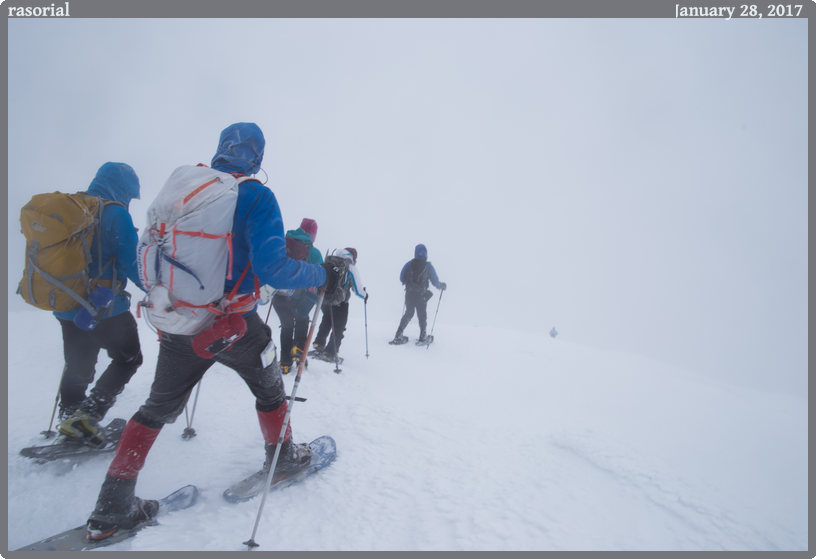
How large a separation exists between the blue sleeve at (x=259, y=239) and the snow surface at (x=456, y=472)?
1.67 metres

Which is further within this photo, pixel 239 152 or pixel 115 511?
pixel 239 152

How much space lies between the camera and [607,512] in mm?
2334

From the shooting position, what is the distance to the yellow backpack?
232 centimetres

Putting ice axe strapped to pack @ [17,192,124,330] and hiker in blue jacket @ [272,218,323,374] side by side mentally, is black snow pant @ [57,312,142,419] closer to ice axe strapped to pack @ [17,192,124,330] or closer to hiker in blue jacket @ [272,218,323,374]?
ice axe strapped to pack @ [17,192,124,330]

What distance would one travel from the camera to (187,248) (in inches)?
70.2

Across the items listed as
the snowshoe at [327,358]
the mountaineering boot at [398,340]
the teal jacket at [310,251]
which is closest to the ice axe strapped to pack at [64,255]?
the teal jacket at [310,251]

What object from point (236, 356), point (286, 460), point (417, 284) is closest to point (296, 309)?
point (286, 460)

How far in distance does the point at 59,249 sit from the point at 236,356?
168cm

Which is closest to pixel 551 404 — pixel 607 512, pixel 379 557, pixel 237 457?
pixel 607 512

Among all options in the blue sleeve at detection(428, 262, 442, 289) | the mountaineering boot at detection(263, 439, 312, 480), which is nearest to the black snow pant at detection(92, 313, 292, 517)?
the mountaineering boot at detection(263, 439, 312, 480)

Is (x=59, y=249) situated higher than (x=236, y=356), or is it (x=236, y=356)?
(x=59, y=249)

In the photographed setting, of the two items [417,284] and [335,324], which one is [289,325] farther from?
[417,284]

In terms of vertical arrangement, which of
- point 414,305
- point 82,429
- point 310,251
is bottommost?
point 82,429

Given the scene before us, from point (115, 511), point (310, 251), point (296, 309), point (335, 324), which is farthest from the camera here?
point (335, 324)
